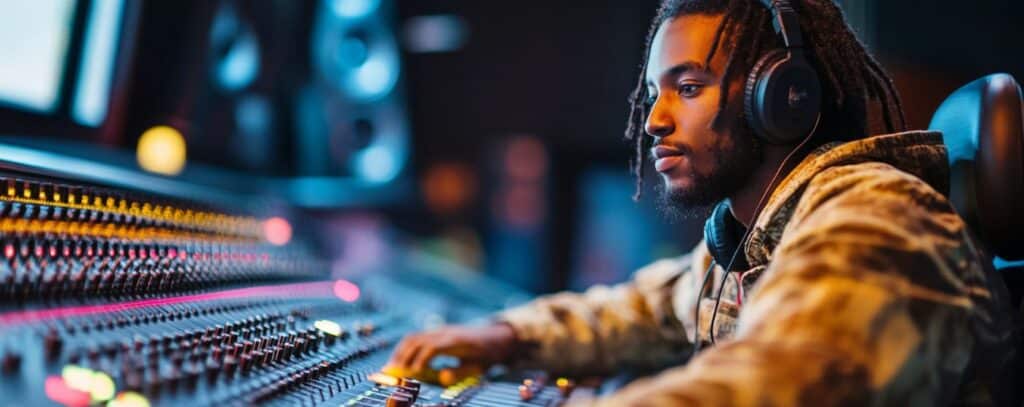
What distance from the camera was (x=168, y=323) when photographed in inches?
28.6

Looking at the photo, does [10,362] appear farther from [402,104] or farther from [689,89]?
[402,104]

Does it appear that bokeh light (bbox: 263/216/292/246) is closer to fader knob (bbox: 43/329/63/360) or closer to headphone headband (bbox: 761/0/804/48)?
fader knob (bbox: 43/329/63/360)

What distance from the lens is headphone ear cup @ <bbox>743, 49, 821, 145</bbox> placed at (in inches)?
32.9

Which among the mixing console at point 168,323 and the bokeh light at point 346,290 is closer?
the mixing console at point 168,323

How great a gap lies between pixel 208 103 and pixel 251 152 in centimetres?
25

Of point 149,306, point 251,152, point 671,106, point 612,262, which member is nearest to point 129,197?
point 149,306

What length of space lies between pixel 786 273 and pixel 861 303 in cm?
6

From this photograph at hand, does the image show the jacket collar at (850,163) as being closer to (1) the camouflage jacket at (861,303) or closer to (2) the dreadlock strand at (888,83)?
(1) the camouflage jacket at (861,303)

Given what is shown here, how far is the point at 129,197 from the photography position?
36.0 inches

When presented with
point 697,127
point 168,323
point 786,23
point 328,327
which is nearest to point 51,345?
point 168,323

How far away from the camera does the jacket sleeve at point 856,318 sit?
20.8 inches

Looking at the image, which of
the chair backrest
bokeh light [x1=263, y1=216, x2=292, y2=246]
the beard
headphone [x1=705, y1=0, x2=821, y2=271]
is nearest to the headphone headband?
headphone [x1=705, y1=0, x2=821, y2=271]

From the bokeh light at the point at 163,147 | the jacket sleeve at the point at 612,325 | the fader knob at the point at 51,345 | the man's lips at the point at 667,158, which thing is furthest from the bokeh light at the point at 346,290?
the fader knob at the point at 51,345

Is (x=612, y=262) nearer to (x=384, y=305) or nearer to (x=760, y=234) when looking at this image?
(x=384, y=305)
